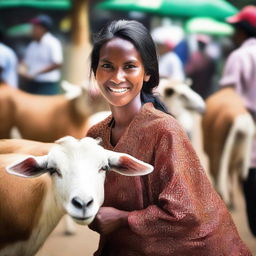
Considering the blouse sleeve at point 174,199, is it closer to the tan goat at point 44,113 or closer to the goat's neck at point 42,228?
the goat's neck at point 42,228

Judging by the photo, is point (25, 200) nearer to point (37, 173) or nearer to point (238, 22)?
point (37, 173)

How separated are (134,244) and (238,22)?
5.92ft

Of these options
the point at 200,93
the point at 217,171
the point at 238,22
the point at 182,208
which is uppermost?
the point at 238,22

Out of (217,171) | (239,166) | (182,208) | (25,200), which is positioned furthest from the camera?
(217,171)

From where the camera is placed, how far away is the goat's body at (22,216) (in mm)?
1533

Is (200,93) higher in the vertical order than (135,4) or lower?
lower

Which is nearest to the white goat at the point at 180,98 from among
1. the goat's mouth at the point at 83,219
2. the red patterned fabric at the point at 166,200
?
the red patterned fabric at the point at 166,200

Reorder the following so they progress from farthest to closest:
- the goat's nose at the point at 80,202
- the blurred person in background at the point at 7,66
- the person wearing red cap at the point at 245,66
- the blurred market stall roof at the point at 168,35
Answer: the blurred market stall roof at the point at 168,35 < the blurred person in background at the point at 7,66 < the person wearing red cap at the point at 245,66 < the goat's nose at the point at 80,202

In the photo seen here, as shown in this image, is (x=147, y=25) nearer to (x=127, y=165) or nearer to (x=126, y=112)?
(x=126, y=112)

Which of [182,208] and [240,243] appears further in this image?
[240,243]

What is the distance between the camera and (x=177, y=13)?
430 cm

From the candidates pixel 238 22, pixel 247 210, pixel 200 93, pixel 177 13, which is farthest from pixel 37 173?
pixel 177 13

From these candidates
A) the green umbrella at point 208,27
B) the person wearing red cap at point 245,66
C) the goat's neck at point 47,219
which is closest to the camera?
the goat's neck at point 47,219

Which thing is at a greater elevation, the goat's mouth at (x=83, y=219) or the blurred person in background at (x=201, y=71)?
the goat's mouth at (x=83, y=219)
